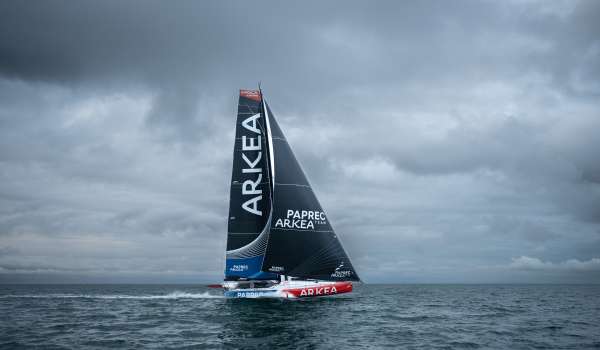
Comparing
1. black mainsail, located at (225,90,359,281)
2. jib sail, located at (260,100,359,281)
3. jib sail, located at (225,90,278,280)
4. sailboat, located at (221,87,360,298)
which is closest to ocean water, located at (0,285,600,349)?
sailboat, located at (221,87,360,298)

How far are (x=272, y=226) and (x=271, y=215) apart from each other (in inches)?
39.4

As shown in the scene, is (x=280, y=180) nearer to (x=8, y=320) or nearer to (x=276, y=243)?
(x=276, y=243)

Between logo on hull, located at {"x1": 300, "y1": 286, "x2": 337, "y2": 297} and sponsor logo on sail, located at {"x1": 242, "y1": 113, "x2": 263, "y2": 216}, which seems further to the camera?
sponsor logo on sail, located at {"x1": 242, "y1": 113, "x2": 263, "y2": 216}

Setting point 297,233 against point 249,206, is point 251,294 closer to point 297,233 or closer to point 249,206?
point 297,233

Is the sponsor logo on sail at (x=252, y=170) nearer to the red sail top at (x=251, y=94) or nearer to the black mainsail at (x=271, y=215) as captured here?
the black mainsail at (x=271, y=215)

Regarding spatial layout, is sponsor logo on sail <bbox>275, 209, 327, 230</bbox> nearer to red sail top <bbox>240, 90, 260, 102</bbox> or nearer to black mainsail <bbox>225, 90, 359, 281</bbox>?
black mainsail <bbox>225, 90, 359, 281</bbox>

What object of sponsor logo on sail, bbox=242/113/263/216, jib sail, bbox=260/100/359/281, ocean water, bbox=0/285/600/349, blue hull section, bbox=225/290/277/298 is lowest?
ocean water, bbox=0/285/600/349

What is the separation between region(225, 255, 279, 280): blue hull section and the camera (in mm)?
44594

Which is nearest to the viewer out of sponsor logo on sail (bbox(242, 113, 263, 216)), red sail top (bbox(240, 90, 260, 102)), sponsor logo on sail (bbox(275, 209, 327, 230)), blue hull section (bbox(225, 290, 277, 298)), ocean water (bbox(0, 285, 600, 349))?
ocean water (bbox(0, 285, 600, 349))

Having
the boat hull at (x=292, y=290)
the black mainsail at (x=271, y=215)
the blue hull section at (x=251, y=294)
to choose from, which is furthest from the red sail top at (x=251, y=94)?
the blue hull section at (x=251, y=294)

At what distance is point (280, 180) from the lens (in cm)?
4306

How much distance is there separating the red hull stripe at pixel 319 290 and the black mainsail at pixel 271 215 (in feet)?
2.13

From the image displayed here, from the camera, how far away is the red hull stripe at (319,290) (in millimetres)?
40781

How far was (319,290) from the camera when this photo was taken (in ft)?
136
